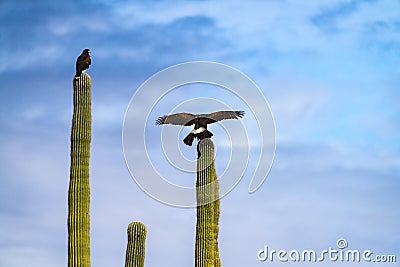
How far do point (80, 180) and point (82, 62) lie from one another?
98.9 inches

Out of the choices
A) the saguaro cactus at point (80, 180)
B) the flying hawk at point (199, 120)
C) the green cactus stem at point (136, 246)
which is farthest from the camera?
the flying hawk at point (199, 120)

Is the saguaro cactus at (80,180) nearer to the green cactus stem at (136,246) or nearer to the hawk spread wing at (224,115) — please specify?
the green cactus stem at (136,246)

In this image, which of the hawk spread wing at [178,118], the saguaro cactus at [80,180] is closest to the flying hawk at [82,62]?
the saguaro cactus at [80,180]

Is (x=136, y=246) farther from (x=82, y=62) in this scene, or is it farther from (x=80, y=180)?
(x=82, y=62)

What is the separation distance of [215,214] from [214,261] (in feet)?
3.44

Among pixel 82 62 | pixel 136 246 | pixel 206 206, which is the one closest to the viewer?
pixel 82 62

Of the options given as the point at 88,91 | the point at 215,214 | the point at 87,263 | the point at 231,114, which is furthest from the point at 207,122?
the point at 87,263

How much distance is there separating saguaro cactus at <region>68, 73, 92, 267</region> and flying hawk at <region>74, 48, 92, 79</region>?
0.63 ft

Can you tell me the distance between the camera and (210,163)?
20500mm

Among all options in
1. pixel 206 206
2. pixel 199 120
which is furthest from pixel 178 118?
pixel 206 206

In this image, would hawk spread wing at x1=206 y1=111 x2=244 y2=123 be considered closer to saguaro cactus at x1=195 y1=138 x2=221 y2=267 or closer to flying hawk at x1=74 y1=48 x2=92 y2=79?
saguaro cactus at x1=195 y1=138 x2=221 y2=267

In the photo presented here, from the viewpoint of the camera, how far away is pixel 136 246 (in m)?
19.5

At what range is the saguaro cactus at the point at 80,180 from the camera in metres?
18.1

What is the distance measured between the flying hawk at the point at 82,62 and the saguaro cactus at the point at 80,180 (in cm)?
19
